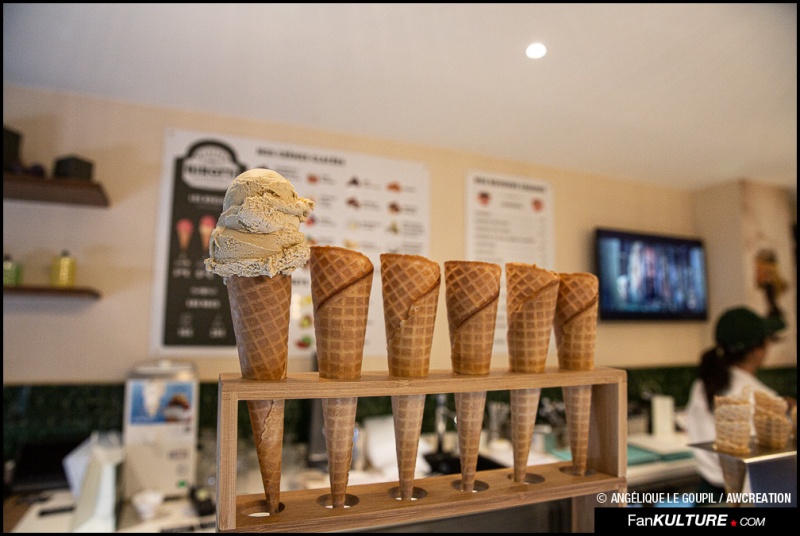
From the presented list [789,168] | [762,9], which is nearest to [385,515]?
[762,9]

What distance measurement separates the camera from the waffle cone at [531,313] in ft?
3.78

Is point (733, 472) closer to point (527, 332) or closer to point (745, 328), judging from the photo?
point (527, 332)

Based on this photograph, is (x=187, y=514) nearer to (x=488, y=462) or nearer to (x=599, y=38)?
(x=488, y=462)

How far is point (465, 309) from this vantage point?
1.10 metres

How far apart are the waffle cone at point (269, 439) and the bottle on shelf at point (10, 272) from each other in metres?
2.23

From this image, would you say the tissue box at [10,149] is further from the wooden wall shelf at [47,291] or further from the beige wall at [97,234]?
the wooden wall shelf at [47,291]

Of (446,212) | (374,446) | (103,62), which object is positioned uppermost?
(103,62)

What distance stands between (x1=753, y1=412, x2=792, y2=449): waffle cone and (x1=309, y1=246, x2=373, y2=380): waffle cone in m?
1.37

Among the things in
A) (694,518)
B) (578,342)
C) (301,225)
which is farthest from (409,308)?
(301,225)

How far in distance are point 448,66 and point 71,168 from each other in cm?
198

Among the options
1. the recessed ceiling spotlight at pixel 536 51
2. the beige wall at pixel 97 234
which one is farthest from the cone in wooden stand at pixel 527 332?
the recessed ceiling spotlight at pixel 536 51

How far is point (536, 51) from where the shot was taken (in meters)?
2.26

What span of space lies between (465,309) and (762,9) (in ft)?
6.57

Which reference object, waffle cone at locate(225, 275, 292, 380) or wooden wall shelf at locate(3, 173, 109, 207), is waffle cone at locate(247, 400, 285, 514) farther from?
wooden wall shelf at locate(3, 173, 109, 207)
